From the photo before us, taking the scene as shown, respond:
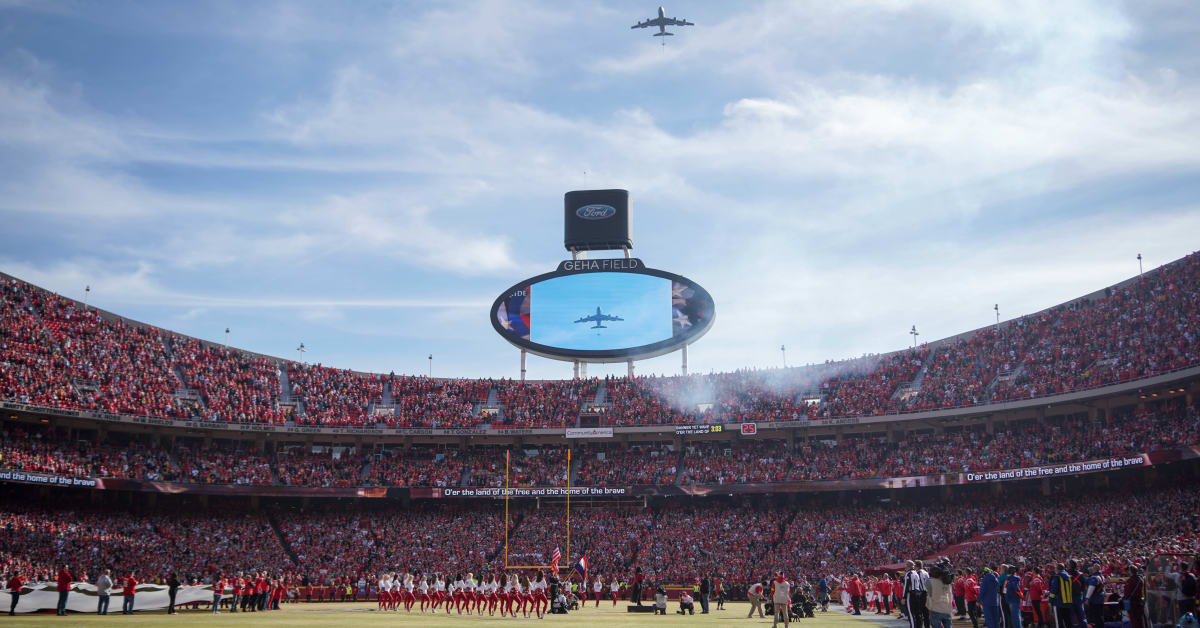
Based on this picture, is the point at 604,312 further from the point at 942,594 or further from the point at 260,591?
the point at 942,594

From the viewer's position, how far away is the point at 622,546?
54156 mm

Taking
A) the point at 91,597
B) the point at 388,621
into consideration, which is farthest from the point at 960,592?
the point at 91,597

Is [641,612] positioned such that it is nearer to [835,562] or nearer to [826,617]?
[826,617]

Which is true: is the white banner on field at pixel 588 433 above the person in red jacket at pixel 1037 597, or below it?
above

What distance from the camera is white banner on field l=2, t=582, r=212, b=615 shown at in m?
30.5

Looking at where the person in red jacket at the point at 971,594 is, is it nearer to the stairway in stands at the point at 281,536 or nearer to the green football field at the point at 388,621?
the green football field at the point at 388,621

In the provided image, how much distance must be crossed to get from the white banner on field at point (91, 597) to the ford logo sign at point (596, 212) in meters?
35.2

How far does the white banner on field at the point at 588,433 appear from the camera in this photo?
2340 inches

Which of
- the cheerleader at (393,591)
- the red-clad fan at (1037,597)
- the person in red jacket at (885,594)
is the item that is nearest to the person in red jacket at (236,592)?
the cheerleader at (393,591)

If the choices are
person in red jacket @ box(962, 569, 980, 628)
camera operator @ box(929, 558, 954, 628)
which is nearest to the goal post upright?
person in red jacket @ box(962, 569, 980, 628)

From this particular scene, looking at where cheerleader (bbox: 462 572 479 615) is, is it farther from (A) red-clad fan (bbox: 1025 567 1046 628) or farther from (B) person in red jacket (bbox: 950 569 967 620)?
(A) red-clad fan (bbox: 1025 567 1046 628)

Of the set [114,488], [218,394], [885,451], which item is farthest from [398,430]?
[885,451]

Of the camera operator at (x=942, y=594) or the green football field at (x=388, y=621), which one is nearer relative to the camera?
the camera operator at (x=942, y=594)

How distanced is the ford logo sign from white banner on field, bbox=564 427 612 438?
14674mm
